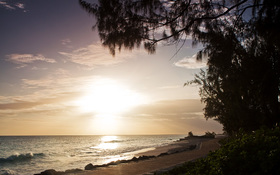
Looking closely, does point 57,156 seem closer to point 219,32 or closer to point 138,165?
point 138,165

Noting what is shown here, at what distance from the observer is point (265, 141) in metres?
4.55

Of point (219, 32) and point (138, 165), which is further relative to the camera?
point (138, 165)

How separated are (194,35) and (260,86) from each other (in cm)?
319

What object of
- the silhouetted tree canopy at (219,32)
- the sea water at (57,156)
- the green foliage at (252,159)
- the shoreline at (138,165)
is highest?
the silhouetted tree canopy at (219,32)

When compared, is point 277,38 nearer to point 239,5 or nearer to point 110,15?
point 239,5

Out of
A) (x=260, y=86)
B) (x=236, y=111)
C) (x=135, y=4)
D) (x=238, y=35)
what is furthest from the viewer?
(x=236, y=111)

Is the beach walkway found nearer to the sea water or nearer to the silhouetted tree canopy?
the silhouetted tree canopy

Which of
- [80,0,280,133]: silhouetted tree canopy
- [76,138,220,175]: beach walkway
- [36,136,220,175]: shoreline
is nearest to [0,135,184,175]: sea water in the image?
[36,136,220,175]: shoreline

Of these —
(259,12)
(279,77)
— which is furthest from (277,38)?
(279,77)

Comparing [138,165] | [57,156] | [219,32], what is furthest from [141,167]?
[57,156]

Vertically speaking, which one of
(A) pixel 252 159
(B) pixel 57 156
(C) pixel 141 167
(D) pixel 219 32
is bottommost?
(B) pixel 57 156

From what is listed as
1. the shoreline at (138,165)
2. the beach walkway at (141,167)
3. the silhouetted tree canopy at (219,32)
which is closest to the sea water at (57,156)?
the shoreline at (138,165)

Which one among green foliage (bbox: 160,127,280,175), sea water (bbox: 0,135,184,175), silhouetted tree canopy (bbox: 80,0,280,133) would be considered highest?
silhouetted tree canopy (bbox: 80,0,280,133)

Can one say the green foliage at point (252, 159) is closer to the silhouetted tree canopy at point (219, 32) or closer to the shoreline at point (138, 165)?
the silhouetted tree canopy at point (219, 32)
